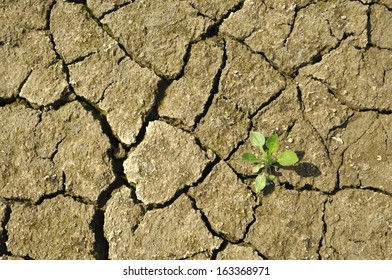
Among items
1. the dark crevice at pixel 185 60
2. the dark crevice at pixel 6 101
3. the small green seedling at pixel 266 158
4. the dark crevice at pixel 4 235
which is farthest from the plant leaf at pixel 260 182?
the dark crevice at pixel 6 101

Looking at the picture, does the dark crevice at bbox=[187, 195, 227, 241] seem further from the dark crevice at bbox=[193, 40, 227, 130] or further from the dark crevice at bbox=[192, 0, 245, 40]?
the dark crevice at bbox=[192, 0, 245, 40]

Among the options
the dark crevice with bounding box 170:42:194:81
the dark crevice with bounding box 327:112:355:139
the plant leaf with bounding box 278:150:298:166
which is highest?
the dark crevice with bounding box 170:42:194:81

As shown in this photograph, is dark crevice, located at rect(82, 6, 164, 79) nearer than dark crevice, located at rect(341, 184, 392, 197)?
No

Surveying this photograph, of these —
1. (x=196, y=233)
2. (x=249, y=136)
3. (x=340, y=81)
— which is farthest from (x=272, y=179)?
(x=340, y=81)

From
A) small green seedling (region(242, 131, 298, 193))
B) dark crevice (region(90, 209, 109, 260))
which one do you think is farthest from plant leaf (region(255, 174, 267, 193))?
dark crevice (region(90, 209, 109, 260))

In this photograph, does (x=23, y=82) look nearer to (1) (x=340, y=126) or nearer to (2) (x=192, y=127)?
(2) (x=192, y=127)

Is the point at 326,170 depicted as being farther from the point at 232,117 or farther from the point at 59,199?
the point at 59,199

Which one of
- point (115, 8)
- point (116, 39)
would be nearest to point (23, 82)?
point (116, 39)
